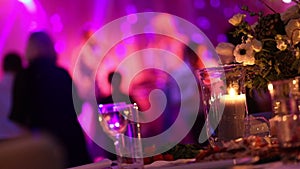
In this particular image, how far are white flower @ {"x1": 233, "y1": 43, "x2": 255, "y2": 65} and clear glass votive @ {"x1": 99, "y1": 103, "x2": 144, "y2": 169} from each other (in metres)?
0.42

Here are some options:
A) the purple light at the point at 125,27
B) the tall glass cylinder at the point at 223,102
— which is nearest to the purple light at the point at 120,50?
the purple light at the point at 125,27

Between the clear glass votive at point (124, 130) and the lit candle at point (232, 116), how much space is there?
349 millimetres

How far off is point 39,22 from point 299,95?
13.1 ft

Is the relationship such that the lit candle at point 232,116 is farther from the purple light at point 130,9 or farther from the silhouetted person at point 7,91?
the purple light at point 130,9

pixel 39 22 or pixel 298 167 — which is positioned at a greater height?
pixel 39 22


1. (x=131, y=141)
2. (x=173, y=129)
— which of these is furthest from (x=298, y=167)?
(x=173, y=129)

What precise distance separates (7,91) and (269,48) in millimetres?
3350

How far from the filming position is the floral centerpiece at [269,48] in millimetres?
1642

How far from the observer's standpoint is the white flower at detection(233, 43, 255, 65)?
1695mm

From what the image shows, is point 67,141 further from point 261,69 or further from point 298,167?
point 298,167

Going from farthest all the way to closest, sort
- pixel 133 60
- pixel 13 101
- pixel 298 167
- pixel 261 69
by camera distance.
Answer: pixel 133 60
pixel 13 101
pixel 261 69
pixel 298 167

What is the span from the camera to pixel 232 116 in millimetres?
1699

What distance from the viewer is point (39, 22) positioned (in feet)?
16.8

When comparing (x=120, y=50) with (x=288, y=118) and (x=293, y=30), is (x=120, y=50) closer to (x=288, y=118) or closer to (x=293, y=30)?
(x=293, y=30)
